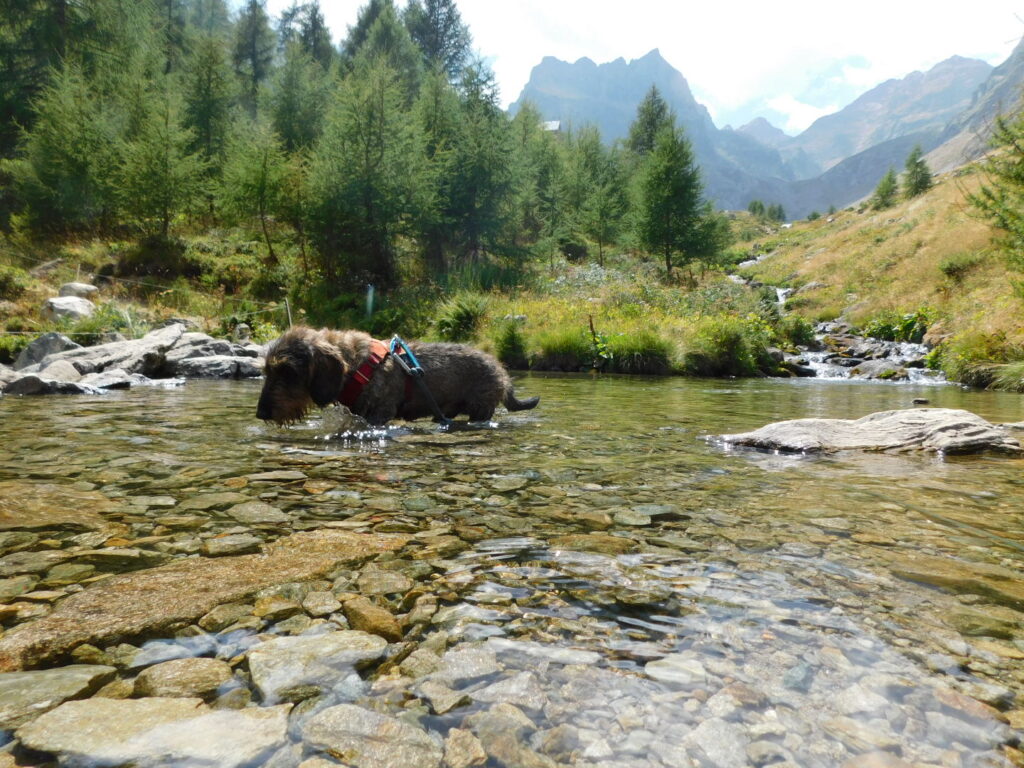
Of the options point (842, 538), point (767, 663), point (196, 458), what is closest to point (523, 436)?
point (196, 458)

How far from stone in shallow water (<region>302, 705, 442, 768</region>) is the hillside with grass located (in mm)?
18664

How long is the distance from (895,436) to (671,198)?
33998 millimetres

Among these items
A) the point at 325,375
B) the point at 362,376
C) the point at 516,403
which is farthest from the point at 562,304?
the point at 325,375

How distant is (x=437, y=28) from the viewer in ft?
196

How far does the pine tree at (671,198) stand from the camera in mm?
36375

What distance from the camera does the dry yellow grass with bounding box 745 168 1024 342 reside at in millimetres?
20909

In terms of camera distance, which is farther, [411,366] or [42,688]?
[411,366]

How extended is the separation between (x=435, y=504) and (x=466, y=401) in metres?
3.88

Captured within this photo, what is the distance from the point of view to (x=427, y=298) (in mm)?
26234

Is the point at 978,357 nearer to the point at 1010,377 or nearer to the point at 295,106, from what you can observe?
the point at 1010,377

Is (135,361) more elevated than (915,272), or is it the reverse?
(915,272)

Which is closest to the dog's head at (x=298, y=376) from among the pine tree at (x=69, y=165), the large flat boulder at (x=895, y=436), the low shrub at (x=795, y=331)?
the large flat boulder at (x=895, y=436)

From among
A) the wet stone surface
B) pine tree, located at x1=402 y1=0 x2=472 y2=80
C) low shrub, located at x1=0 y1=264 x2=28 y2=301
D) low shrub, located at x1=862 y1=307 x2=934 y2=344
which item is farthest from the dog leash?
pine tree, located at x1=402 y1=0 x2=472 y2=80

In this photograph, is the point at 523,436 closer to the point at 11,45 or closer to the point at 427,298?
the point at 427,298
